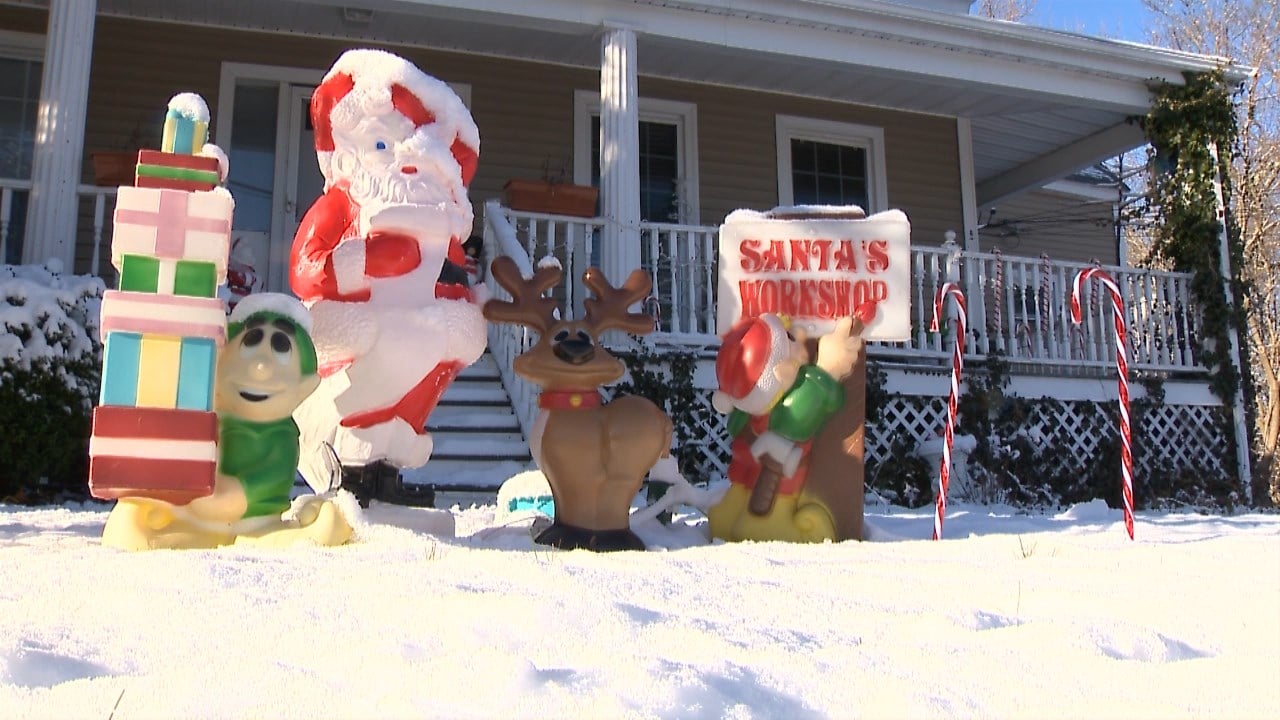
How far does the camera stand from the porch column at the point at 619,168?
6.97m

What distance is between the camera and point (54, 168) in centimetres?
611

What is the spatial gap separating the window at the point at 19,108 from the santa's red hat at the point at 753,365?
7018 mm

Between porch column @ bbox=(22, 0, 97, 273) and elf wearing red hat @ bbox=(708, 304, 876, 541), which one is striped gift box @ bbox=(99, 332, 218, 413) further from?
porch column @ bbox=(22, 0, 97, 273)

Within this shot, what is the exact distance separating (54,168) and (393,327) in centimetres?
413

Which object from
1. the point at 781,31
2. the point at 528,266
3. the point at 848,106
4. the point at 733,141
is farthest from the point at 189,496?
the point at 848,106

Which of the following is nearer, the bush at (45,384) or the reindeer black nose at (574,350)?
the reindeer black nose at (574,350)

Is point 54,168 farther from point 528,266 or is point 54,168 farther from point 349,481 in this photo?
point 349,481

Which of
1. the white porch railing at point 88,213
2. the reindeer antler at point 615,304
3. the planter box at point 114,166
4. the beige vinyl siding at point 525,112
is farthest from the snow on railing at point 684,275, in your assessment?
the planter box at point 114,166

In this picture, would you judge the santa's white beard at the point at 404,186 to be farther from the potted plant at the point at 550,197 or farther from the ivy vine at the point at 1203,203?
the ivy vine at the point at 1203,203

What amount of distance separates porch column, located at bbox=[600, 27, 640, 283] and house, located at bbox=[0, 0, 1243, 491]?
16 millimetres

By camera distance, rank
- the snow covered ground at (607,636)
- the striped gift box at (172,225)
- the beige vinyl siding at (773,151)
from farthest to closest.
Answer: the beige vinyl siding at (773,151)
the striped gift box at (172,225)
the snow covered ground at (607,636)

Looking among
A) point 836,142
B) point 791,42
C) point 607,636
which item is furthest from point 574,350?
point 836,142

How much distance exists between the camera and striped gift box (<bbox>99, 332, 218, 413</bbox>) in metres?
2.64

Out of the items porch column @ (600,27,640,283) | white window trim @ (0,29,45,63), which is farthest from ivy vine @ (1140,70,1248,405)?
white window trim @ (0,29,45,63)
